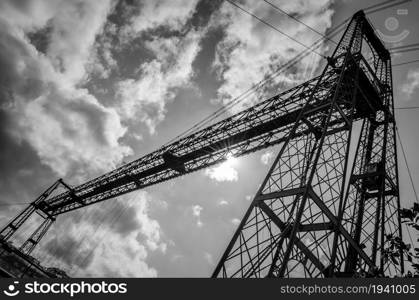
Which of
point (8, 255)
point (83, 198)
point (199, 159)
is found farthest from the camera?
point (8, 255)

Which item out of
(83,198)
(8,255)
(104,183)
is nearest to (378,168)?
(104,183)

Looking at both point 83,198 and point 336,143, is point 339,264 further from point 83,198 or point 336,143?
point 83,198

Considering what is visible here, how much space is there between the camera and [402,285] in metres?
4.63

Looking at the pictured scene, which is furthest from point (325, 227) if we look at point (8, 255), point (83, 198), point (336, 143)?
point (8, 255)

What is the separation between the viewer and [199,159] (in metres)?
17.9

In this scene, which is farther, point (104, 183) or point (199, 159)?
point (104, 183)

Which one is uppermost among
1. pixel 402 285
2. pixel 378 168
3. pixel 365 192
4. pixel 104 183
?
pixel 104 183

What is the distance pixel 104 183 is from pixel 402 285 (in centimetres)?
2244

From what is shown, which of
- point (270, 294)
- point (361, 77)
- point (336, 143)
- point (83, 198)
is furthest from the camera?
point (83, 198)

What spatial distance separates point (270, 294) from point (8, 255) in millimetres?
37981

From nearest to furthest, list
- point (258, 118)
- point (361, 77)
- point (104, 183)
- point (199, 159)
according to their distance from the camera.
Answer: point (361, 77) → point (258, 118) → point (199, 159) → point (104, 183)

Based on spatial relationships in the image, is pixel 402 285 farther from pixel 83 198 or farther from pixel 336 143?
pixel 83 198

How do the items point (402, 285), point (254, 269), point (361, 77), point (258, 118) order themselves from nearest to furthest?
point (402, 285) → point (254, 269) → point (361, 77) → point (258, 118)

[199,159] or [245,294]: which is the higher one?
[199,159]
